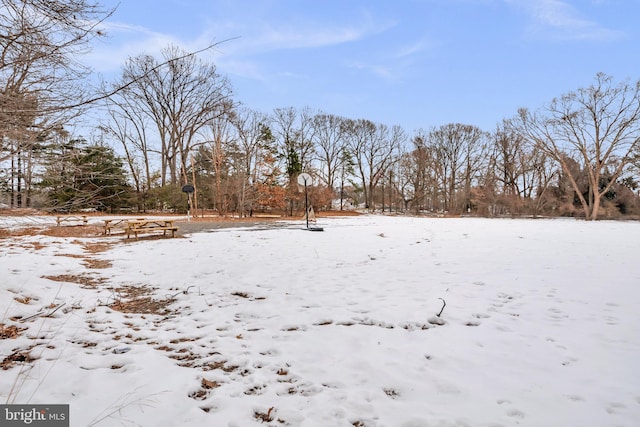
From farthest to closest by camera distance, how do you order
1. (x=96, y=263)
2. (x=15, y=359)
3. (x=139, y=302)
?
1. (x=96, y=263)
2. (x=139, y=302)
3. (x=15, y=359)

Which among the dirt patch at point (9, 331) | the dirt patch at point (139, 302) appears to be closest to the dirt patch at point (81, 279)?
the dirt patch at point (139, 302)

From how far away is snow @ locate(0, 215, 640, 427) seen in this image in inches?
85.0

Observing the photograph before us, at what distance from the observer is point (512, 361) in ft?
8.95

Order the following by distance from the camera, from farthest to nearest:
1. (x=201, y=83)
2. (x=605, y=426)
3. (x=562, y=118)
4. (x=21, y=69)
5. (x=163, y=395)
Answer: (x=201, y=83), (x=562, y=118), (x=21, y=69), (x=163, y=395), (x=605, y=426)

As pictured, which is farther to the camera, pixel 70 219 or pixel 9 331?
pixel 70 219

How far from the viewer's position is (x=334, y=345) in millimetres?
3139

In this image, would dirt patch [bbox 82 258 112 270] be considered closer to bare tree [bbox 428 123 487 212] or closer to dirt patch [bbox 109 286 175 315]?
dirt patch [bbox 109 286 175 315]

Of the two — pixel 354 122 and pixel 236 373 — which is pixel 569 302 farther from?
pixel 354 122

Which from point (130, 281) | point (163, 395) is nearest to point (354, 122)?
point (130, 281)

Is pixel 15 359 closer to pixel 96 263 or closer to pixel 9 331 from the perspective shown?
Result: pixel 9 331

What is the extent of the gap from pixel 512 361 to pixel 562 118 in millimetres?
27348

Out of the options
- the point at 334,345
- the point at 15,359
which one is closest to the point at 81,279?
the point at 15,359

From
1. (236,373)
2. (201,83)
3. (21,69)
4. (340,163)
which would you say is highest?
(201,83)

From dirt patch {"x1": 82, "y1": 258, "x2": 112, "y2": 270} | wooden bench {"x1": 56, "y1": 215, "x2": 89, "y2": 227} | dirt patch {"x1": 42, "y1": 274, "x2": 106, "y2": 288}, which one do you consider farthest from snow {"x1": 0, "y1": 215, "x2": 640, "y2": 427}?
wooden bench {"x1": 56, "y1": 215, "x2": 89, "y2": 227}
